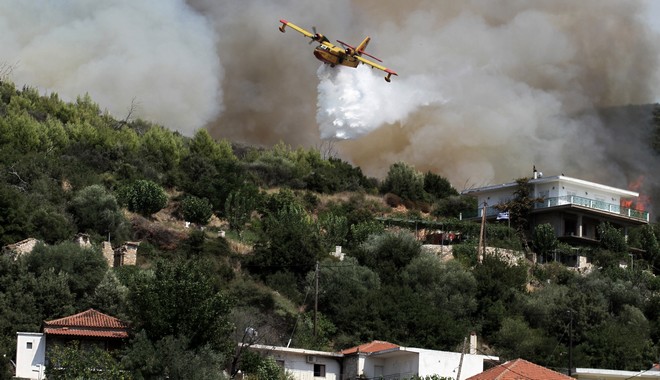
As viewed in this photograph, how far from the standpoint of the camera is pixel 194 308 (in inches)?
1982

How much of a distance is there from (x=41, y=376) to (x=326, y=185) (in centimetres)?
3715

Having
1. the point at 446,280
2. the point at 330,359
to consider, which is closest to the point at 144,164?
the point at 446,280

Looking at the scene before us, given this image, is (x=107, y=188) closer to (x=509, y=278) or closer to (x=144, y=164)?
(x=144, y=164)

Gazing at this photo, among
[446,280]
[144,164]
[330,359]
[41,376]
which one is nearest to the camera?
[41,376]

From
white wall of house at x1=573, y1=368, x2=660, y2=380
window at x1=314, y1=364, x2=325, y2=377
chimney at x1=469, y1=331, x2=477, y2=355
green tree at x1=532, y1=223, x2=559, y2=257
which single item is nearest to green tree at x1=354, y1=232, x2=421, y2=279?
green tree at x1=532, y1=223, x2=559, y2=257

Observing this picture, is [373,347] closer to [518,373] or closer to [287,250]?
[518,373]

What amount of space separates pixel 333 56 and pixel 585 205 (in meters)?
18.2

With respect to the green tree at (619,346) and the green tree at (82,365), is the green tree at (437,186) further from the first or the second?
the green tree at (82,365)

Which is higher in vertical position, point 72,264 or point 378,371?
point 72,264

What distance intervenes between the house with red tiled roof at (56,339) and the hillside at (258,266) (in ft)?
3.01

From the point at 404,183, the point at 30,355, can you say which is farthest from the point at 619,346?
the point at 404,183

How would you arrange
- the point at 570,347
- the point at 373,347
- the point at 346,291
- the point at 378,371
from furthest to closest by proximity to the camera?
the point at 346,291
the point at 570,347
the point at 373,347
the point at 378,371

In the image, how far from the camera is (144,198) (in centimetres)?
7231

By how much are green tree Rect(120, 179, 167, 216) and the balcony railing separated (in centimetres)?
1880
